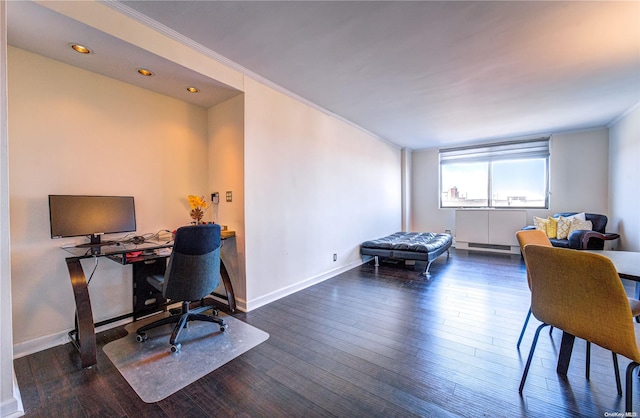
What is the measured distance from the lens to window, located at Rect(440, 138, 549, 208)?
566cm

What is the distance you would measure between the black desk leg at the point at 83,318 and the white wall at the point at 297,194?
4.36 ft

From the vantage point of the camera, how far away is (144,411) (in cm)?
149

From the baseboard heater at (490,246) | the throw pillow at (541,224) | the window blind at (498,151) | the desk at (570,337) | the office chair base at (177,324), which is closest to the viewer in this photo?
the desk at (570,337)

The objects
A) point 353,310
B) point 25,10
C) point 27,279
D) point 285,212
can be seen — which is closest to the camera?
point 25,10

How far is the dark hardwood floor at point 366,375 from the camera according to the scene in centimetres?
150

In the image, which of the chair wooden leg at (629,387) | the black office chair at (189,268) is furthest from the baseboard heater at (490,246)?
the black office chair at (189,268)

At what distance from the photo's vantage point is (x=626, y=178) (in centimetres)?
412

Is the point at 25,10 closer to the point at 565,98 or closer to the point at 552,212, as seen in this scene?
the point at 565,98

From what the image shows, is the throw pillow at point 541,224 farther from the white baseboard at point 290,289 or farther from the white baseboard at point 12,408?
the white baseboard at point 12,408

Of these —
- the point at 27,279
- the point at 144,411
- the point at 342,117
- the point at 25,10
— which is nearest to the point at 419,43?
the point at 342,117

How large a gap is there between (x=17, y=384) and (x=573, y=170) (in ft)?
26.8

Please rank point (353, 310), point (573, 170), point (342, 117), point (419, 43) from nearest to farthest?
1. point (419, 43)
2. point (353, 310)
3. point (342, 117)
4. point (573, 170)

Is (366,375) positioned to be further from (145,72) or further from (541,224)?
(541,224)

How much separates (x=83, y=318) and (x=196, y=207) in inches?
55.8
